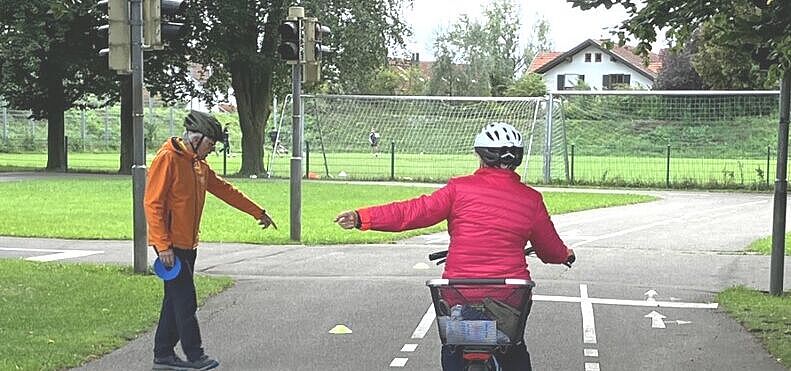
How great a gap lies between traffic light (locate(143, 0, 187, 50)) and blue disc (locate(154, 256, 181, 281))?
530cm

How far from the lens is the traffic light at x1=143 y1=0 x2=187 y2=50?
12.0 metres

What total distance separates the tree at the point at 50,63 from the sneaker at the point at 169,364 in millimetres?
22820

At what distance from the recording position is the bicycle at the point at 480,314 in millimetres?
4914

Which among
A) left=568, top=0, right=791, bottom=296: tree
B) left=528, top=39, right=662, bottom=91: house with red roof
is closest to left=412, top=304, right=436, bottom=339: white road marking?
left=568, top=0, right=791, bottom=296: tree

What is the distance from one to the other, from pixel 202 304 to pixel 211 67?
2852 cm

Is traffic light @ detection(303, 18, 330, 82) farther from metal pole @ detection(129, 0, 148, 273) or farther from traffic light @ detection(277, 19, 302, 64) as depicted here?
metal pole @ detection(129, 0, 148, 273)

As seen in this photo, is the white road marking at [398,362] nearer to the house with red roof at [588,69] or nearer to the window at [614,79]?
the house with red roof at [588,69]

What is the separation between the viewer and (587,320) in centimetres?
980

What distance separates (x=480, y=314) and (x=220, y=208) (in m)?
17.6

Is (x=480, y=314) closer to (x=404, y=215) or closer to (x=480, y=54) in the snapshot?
(x=404, y=215)

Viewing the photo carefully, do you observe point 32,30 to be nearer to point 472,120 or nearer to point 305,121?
point 305,121

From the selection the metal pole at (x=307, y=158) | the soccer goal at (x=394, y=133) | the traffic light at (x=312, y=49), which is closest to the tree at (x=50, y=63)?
the metal pole at (x=307, y=158)

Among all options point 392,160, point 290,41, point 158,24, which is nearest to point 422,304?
point 158,24

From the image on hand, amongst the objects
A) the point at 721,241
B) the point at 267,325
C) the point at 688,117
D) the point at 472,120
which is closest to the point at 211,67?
the point at 472,120
